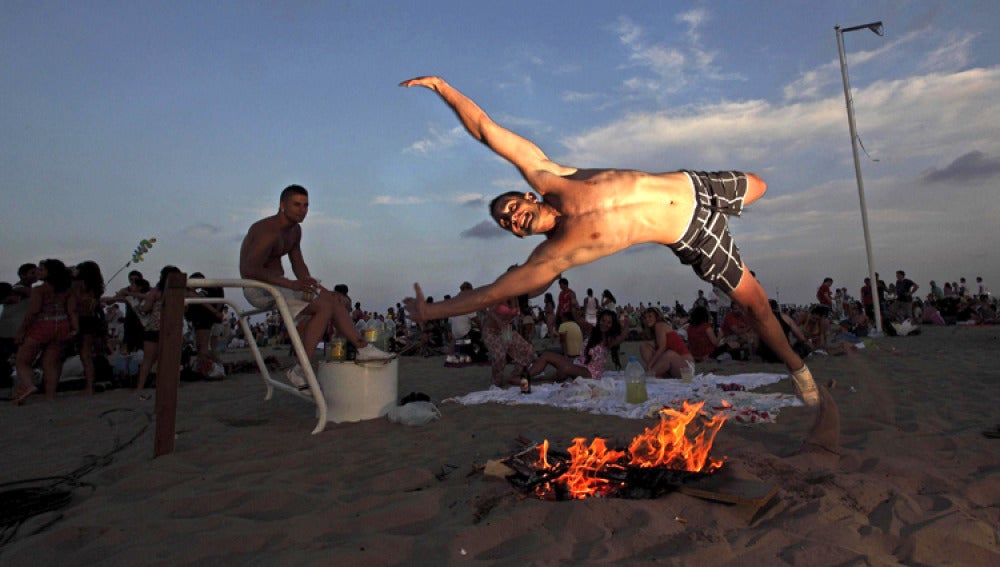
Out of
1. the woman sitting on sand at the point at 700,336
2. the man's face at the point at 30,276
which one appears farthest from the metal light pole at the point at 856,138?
the man's face at the point at 30,276

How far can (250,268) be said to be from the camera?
440cm

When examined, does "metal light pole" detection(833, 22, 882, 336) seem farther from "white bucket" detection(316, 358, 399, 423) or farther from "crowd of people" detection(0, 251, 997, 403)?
"white bucket" detection(316, 358, 399, 423)

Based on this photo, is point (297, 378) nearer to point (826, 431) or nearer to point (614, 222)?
point (614, 222)

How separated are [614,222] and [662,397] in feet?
9.51

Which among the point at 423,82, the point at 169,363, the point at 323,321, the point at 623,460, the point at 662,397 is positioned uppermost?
the point at 423,82

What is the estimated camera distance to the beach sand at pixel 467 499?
2.08 meters

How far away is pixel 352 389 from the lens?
474 centimetres

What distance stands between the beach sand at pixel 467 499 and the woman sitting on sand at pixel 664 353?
7.85ft

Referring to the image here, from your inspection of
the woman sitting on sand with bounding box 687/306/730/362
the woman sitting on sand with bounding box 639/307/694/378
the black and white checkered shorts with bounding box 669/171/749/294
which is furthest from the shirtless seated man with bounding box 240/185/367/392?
the woman sitting on sand with bounding box 687/306/730/362

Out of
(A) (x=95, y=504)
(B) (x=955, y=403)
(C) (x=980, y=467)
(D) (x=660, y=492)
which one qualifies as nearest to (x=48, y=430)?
(A) (x=95, y=504)

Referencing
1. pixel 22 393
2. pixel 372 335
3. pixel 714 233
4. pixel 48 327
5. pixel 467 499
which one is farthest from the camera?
pixel 48 327

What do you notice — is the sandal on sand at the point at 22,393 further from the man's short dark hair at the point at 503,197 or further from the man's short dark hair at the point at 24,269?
the man's short dark hair at the point at 503,197

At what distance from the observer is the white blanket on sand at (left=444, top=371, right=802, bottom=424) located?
15.6 ft

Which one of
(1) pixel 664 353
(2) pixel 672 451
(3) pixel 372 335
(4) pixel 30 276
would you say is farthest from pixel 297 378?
(4) pixel 30 276
